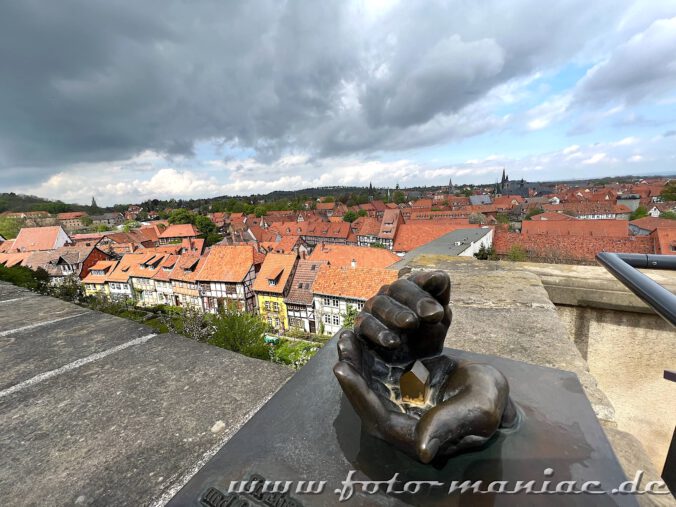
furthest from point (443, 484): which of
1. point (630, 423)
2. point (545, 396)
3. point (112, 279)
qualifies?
point (112, 279)

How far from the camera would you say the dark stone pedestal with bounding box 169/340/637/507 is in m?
0.94

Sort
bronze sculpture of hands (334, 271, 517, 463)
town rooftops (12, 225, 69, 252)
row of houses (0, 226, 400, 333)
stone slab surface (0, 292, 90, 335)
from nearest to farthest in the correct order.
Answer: bronze sculpture of hands (334, 271, 517, 463) → stone slab surface (0, 292, 90, 335) → row of houses (0, 226, 400, 333) → town rooftops (12, 225, 69, 252)

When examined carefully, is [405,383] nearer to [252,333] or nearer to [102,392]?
[102,392]

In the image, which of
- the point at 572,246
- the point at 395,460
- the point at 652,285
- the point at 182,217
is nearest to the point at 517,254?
the point at 572,246

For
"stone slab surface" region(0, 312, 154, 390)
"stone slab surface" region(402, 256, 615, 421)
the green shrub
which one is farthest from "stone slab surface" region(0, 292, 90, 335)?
the green shrub

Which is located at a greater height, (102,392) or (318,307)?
(102,392)

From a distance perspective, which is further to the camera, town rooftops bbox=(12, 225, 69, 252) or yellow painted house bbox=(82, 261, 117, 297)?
town rooftops bbox=(12, 225, 69, 252)

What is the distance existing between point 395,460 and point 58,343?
105 inches

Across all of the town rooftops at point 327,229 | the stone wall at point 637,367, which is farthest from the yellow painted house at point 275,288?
the town rooftops at point 327,229

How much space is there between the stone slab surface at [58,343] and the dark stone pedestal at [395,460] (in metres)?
1.73

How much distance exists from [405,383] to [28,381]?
90.5 inches

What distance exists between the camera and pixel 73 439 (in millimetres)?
→ 1531

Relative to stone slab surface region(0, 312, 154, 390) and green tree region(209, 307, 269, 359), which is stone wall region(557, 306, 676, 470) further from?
green tree region(209, 307, 269, 359)

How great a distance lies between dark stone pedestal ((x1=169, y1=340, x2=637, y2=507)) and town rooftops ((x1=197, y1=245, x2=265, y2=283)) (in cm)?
2773
